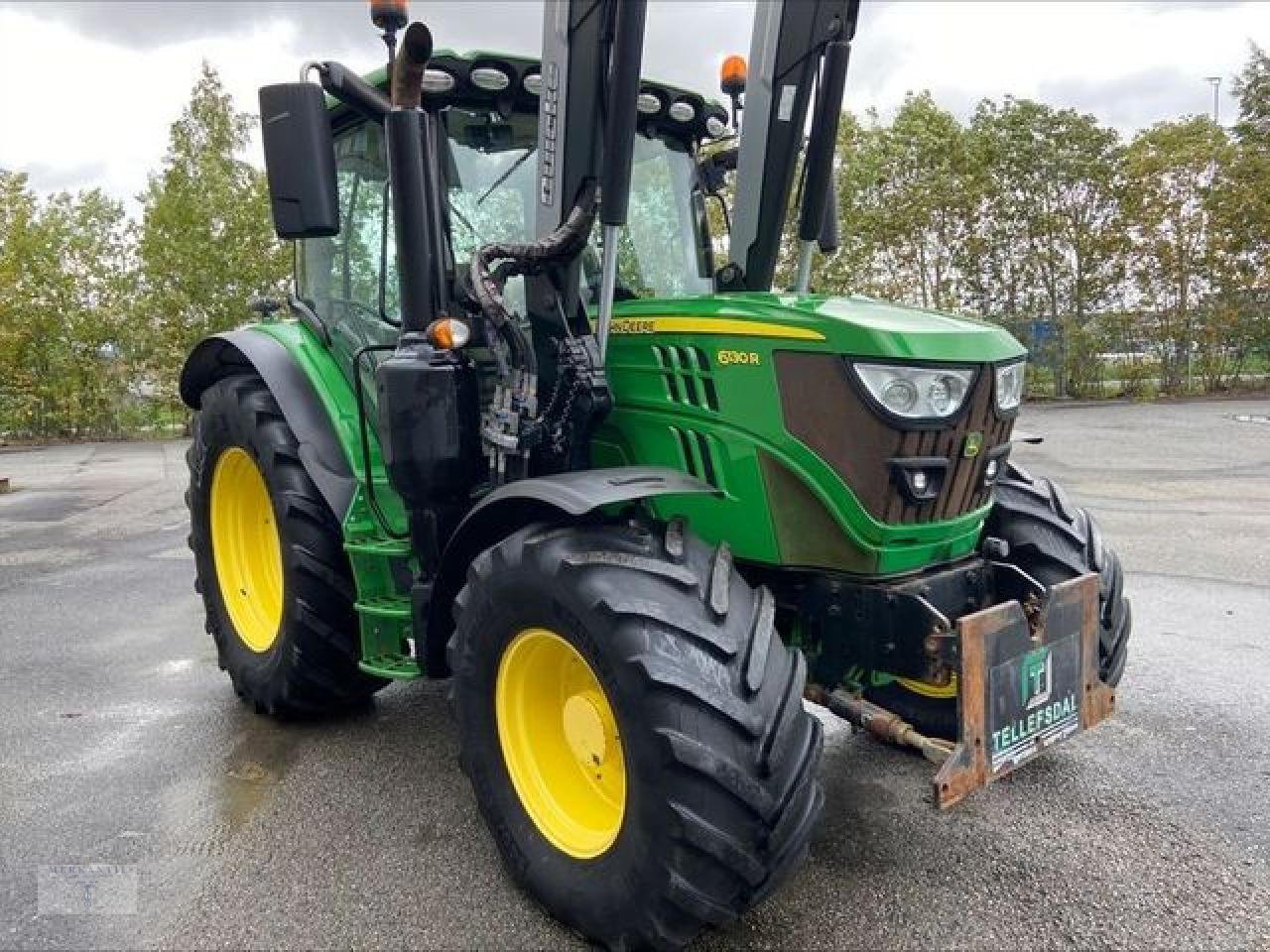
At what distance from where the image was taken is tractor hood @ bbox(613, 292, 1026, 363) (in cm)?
264

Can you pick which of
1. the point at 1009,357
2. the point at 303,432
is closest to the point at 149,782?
the point at 303,432

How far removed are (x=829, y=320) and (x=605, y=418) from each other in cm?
84

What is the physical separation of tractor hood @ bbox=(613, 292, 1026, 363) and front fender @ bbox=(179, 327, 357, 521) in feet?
4.45

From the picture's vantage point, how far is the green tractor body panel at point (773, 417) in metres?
2.71

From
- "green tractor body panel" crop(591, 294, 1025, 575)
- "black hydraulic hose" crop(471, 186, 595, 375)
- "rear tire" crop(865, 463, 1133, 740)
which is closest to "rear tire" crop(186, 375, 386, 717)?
"black hydraulic hose" crop(471, 186, 595, 375)

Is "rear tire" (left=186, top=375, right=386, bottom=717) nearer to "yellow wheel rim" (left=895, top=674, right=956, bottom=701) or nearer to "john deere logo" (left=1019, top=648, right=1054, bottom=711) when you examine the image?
"yellow wheel rim" (left=895, top=674, right=956, bottom=701)

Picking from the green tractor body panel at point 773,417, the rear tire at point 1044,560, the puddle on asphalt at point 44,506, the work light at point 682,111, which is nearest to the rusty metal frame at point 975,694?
the green tractor body panel at point 773,417

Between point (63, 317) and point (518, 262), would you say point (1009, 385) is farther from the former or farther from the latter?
point (63, 317)

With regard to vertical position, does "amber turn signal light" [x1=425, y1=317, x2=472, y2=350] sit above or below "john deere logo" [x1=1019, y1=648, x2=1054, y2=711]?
above

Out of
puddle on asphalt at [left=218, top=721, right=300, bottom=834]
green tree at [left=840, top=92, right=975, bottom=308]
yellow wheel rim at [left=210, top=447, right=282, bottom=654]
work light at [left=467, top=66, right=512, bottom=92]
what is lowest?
puddle on asphalt at [left=218, top=721, right=300, bottom=834]

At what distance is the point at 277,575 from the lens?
452 cm

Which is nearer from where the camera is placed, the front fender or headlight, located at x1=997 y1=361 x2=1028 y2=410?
headlight, located at x1=997 y1=361 x2=1028 y2=410

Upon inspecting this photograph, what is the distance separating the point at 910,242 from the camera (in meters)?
18.5

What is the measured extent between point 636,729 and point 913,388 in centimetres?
114
